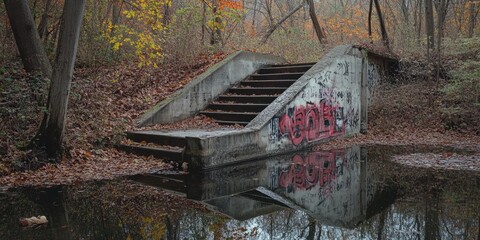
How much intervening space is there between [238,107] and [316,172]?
447 centimetres

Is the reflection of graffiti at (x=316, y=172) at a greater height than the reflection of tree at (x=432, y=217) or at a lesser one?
greater

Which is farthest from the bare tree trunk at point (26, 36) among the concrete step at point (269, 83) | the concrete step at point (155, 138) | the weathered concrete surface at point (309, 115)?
the concrete step at point (269, 83)

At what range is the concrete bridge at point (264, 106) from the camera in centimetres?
866

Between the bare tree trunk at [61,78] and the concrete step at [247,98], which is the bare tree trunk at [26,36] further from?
the concrete step at [247,98]

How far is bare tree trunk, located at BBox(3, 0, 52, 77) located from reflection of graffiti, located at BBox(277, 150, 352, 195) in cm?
699

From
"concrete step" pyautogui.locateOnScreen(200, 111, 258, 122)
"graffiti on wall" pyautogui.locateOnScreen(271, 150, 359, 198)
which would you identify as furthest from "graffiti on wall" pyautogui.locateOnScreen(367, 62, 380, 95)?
"concrete step" pyautogui.locateOnScreen(200, 111, 258, 122)

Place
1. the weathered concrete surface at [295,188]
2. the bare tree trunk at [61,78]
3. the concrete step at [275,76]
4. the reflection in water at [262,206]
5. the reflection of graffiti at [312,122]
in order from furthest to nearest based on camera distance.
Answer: the concrete step at [275,76], the reflection of graffiti at [312,122], the bare tree trunk at [61,78], the weathered concrete surface at [295,188], the reflection in water at [262,206]

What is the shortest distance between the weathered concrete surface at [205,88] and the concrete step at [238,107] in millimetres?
349

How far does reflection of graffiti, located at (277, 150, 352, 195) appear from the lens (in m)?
6.98

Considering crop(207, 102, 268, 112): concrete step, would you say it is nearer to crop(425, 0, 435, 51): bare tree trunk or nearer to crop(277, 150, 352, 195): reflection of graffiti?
crop(277, 150, 352, 195): reflection of graffiti

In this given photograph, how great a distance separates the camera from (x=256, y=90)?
505 inches

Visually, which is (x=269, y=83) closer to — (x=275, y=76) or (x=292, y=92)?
(x=275, y=76)

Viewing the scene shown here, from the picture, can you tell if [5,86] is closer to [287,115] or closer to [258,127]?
[258,127]

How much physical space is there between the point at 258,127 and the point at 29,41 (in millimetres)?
6705
